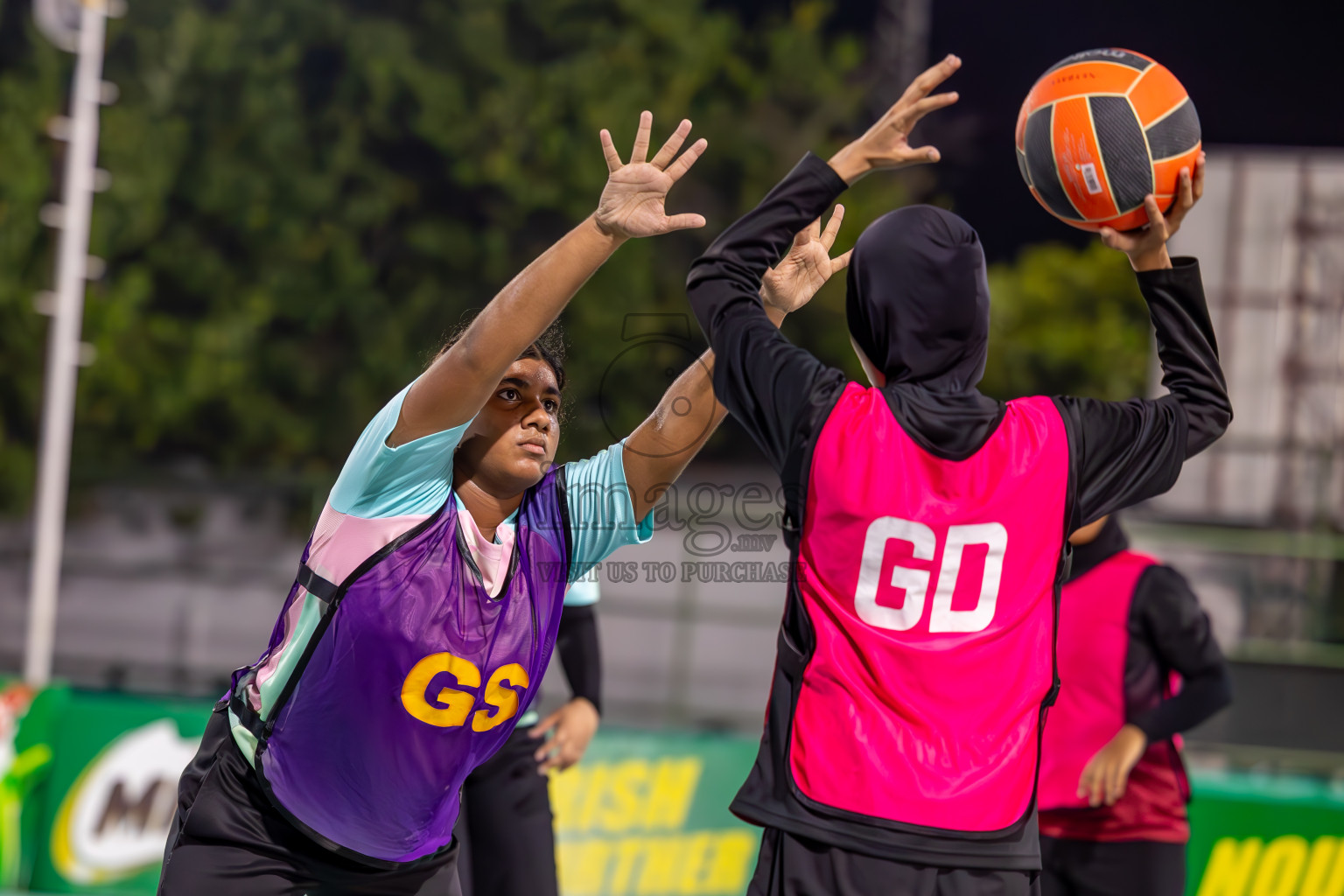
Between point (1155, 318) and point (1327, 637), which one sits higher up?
point (1155, 318)

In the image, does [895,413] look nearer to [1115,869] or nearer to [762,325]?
[762,325]

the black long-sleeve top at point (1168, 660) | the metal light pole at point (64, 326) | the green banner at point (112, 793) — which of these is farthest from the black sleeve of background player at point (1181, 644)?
the metal light pole at point (64, 326)

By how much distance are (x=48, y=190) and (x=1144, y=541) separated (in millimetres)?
12368

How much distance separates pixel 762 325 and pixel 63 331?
7223 millimetres

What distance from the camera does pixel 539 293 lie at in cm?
216

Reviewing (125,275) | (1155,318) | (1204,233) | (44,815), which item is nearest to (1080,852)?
(1155,318)

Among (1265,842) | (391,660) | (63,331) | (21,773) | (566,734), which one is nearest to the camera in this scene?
(391,660)

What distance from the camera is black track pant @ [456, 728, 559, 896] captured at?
11.7ft

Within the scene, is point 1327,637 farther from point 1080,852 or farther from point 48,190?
point 48,190

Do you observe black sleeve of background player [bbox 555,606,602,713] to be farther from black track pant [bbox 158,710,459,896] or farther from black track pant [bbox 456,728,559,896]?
black track pant [bbox 158,710,459,896]

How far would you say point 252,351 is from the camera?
14844 mm

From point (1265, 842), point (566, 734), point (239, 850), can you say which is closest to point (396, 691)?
point (239, 850)

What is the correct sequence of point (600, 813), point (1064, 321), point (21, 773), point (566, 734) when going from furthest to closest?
point (1064, 321) < point (600, 813) < point (21, 773) < point (566, 734)

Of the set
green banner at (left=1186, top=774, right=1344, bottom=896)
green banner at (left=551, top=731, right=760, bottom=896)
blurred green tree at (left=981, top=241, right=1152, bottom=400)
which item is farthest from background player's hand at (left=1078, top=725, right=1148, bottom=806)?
blurred green tree at (left=981, top=241, right=1152, bottom=400)
